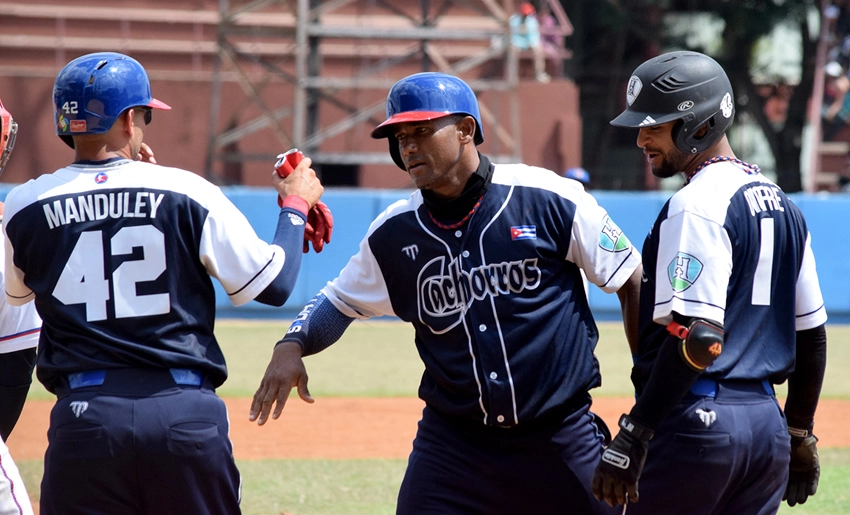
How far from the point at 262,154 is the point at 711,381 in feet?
56.2

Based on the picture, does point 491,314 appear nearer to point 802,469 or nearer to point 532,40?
point 802,469

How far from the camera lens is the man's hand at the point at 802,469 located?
148 inches

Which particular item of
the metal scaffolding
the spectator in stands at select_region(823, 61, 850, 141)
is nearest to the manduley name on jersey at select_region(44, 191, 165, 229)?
the metal scaffolding

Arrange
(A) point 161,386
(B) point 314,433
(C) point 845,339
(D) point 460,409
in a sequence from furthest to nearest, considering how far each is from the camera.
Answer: (C) point 845,339
(B) point 314,433
(D) point 460,409
(A) point 161,386

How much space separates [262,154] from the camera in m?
19.8

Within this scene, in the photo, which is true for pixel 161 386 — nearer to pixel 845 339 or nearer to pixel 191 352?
pixel 191 352

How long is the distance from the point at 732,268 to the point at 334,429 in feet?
19.2

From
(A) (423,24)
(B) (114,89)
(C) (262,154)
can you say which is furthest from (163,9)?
(B) (114,89)

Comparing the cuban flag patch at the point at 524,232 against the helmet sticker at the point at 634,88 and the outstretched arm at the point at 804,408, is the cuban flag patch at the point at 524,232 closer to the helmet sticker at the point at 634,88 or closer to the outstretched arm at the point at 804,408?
the helmet sticker at the point at 634,88

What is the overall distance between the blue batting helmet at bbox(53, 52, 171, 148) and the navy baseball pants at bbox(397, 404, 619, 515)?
1.58 m

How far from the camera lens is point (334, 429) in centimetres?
866

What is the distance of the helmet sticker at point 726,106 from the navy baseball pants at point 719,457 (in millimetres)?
892

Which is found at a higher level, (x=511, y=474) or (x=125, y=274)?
(x=125, y=274)

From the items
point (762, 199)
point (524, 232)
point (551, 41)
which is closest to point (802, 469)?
point (762, 199)
